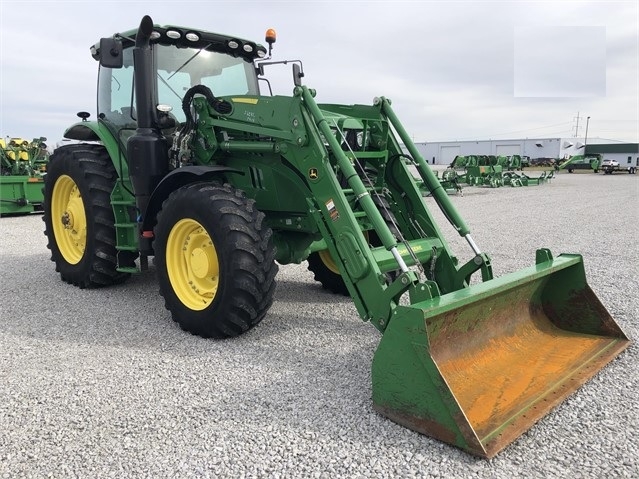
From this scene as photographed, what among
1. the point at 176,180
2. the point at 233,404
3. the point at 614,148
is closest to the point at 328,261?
the point at 176,180

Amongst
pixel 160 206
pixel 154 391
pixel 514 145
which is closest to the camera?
pixel 154 391

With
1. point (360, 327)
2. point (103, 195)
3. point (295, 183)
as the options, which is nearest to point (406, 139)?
point (295, 183)

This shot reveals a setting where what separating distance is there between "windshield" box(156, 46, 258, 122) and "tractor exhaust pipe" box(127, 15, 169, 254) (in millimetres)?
157

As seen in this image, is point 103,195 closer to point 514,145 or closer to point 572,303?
point 572,303

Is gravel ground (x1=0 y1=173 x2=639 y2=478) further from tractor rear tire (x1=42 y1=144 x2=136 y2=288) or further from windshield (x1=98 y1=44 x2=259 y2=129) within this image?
windshield (x1=98 y1=44 x2=259 y2=129)

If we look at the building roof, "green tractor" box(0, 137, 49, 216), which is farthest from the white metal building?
"green tractor" box(0, 137, 49, 216)

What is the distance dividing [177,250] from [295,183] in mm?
1201

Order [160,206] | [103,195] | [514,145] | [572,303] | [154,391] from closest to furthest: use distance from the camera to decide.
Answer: [154,391] → [572,303] → [160,206] → [103,195] → [514,145]

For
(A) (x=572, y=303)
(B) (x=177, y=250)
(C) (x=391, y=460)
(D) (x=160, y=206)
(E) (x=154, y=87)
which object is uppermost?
(E) (x=154, y=87)

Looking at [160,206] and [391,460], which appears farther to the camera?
[160,206]

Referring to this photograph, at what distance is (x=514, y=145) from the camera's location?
71.8 m

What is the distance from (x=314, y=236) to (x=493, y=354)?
1.83 metres

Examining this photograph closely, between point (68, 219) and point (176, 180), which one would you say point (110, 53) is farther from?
point (68, 219)

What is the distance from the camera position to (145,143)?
4.91 m
